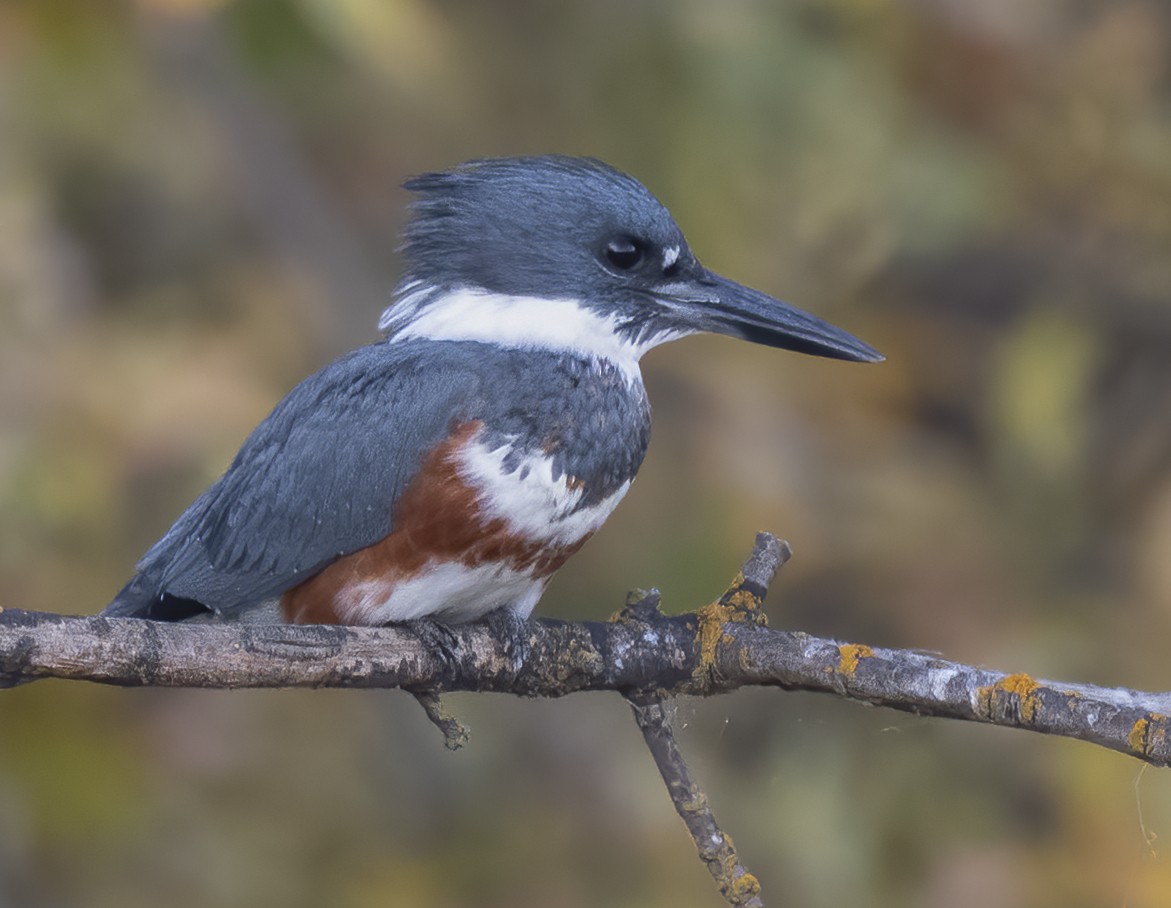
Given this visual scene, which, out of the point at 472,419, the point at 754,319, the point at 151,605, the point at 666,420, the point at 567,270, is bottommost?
the point at 151,605

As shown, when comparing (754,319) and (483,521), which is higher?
(754,319)

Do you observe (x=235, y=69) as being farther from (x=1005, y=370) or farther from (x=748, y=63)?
(x=1005, y=370)

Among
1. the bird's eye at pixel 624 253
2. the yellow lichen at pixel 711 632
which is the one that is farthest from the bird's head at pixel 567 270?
the yellow lichen at pixel 711 632

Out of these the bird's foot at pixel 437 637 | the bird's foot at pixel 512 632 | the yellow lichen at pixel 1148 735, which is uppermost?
the yellow lichen at pixel 1148 735

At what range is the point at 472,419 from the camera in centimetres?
239

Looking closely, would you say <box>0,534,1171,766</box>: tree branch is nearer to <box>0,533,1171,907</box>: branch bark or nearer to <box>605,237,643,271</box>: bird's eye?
<box>0,533,1171,907</box>: branch bark

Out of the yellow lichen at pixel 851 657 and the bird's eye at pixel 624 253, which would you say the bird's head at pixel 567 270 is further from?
the yellow lichen at pixel 851 657

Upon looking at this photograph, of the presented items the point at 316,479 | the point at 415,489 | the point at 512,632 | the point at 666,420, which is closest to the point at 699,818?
the point at 512,632

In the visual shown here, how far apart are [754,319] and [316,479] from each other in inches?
30.4

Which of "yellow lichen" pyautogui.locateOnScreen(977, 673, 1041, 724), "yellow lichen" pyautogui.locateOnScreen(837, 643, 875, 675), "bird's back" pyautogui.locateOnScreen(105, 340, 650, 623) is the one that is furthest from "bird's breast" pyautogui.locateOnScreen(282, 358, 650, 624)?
"yellow lichen" pyautogui.locateOnScreen(977, 673, 1041, 724)

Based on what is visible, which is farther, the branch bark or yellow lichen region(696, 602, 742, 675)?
yellow lichen region(696, 602, 742, 675)

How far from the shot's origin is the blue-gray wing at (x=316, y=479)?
240cm

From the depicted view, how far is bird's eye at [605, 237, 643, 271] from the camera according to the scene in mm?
2662

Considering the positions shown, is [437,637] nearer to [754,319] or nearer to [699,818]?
[699,818]
